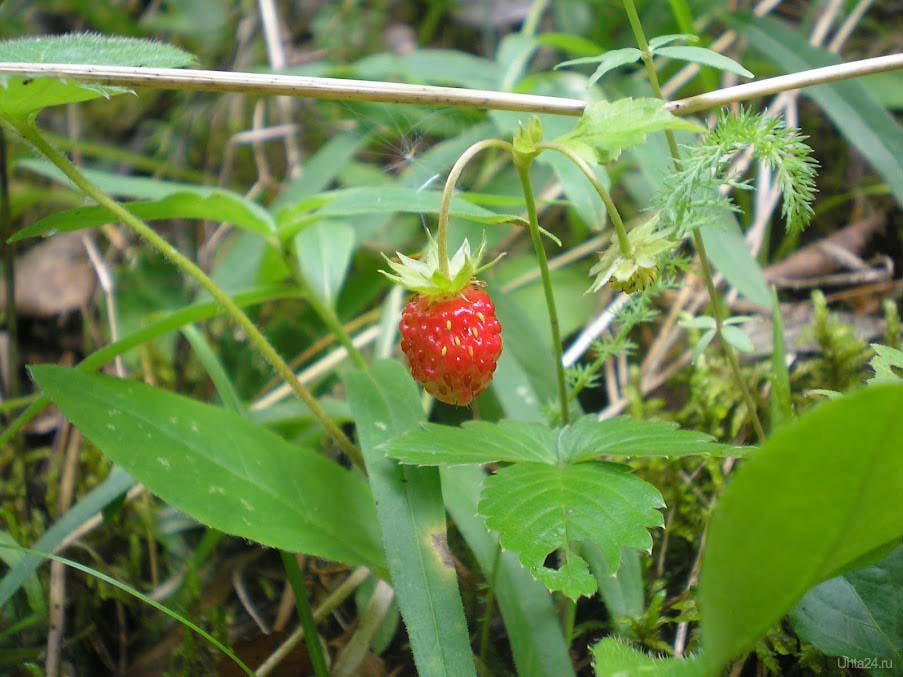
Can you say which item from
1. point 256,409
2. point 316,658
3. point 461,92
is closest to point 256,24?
point 256,409

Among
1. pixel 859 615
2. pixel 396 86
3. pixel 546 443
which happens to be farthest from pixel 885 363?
pixel 396 86

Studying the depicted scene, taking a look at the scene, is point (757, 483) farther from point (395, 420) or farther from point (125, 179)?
point (125, 179)

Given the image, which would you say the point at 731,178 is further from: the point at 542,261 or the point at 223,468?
the point at 223,468

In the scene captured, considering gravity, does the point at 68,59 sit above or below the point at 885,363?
above

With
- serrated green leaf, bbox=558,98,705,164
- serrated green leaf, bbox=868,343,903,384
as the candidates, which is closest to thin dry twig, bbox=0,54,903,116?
serrated green leaf, bbox=558,98,705,164

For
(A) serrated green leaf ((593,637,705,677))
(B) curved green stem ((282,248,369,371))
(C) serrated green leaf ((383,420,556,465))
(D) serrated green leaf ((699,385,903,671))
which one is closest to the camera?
(D) serrated green leaf ((699,385,903,671))

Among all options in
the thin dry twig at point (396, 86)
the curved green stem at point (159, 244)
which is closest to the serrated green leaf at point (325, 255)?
the curved green stem at point (159, 244)

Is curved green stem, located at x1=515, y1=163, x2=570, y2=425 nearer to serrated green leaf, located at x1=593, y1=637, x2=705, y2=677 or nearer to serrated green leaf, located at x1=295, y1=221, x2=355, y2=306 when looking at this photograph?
serrated green leaf, located at x1=593, y1=637, x2=705, y2=677
